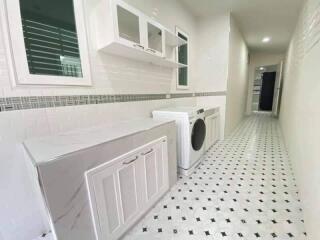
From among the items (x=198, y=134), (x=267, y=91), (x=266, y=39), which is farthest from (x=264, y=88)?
(x=198, y=134)

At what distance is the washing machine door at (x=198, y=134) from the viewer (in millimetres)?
2137

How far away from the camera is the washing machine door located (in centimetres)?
214

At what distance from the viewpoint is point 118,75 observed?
1.72 metres

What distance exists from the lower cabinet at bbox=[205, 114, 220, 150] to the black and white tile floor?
1.48ft

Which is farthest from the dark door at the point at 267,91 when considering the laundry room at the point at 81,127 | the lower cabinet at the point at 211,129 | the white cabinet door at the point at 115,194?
the white cabinet door at the point at 115,194

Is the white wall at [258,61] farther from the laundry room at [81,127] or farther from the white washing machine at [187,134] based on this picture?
the laundry room at [81,127]

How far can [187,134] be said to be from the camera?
6.38 feet

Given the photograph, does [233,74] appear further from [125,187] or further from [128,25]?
[125,187]

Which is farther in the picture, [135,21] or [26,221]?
[135,21]

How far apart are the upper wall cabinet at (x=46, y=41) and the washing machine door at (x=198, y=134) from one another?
1.44 meters

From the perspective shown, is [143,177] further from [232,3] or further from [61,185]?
[232,3]

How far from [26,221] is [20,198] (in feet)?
0.70

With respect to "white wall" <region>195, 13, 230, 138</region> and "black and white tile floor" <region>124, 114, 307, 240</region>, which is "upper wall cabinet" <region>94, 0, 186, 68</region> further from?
"white wall" <region>195, 13, 230, 138</region>

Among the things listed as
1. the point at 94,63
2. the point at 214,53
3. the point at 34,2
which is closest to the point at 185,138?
the point at 94,63
